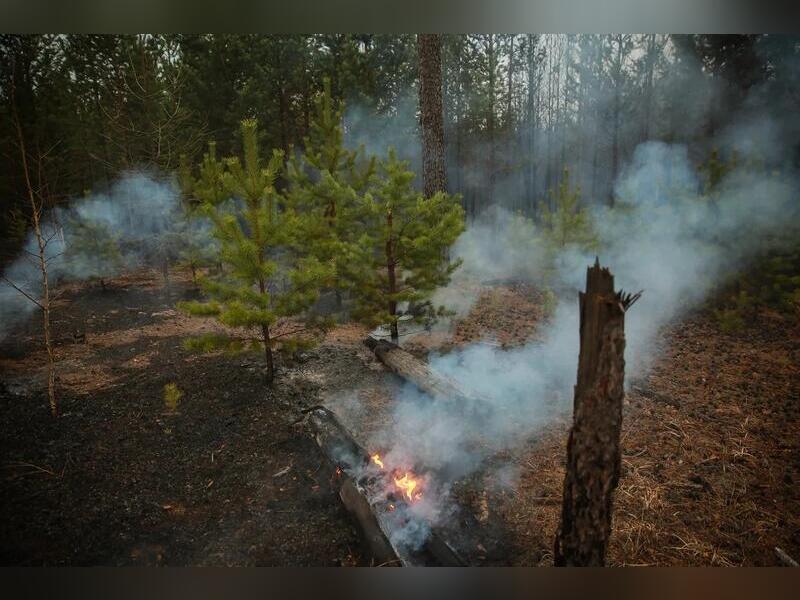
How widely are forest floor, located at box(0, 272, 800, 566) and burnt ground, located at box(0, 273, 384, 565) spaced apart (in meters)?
0.01

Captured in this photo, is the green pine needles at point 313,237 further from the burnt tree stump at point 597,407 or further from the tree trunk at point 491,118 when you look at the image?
the burnt tree stump at point 597,407

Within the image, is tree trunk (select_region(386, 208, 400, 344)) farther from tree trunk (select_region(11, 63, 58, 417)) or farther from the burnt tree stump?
tree trunk (select_region(11, 63, 58, 417))

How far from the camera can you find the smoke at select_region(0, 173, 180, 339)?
3055 millimetres

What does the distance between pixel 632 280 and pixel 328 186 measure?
3.08 m

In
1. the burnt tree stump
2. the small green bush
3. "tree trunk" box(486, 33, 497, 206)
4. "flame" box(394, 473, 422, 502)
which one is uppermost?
"tree trunk" box(486, 33, 497, 206)

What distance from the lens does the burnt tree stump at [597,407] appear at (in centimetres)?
184

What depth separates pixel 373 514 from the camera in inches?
89.5

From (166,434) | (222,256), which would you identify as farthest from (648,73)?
(166,434)

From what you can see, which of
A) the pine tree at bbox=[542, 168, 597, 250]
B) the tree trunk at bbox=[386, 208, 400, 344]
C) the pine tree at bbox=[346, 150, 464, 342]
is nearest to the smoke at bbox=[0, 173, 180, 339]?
the pine tree at bbox=[346, 150, 464, 342]

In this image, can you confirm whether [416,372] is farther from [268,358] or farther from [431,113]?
[431,113]

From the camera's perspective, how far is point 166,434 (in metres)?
2.93

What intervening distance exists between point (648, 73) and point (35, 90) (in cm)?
479

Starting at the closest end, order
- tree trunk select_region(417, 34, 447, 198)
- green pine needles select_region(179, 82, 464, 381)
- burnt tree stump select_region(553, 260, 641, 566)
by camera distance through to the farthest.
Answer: burnt tree stump select_region(553, 260, 641, 566) < green pine needles select_region(179, 82, 464, 381) < tree trunk select_region(417, 34, 447, 198)

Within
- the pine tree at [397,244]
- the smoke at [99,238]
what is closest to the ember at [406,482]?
the pine tree at [397,244]
